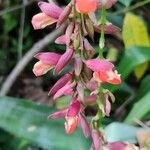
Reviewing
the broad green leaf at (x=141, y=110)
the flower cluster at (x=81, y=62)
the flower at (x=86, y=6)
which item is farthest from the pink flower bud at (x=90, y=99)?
the broad green leaf at (x=141, y=110)

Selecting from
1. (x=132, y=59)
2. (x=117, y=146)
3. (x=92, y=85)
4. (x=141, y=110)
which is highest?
(x=92, y=85)

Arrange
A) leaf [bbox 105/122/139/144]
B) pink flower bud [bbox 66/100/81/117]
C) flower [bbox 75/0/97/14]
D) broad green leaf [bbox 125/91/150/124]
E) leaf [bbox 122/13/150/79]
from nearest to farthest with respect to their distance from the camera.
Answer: flower [bbox 75/0/97/14] → pink flower bud [bbox 66/100/81/117] → leaf [bbox 105/122/139/144] → broad green leaf [bbox 125/91/150/124] → leaf [bbox 122/13/150/79]

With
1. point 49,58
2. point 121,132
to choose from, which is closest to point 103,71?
point 49,58

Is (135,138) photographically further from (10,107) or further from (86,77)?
(86,77)

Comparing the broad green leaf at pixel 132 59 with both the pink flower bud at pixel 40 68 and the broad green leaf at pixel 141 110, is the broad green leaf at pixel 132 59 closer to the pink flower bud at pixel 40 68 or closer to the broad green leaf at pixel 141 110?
the broad green leaf at pixel 141 110

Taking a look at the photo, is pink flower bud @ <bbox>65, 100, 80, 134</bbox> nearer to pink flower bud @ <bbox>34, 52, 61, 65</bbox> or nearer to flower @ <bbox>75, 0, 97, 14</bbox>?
pink flower bud @ <bbox>34, 52, 61, 65</bbox>

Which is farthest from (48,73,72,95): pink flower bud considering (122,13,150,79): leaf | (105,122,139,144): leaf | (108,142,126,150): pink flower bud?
(122,13,150,79): leaf

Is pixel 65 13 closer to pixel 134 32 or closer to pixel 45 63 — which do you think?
pixel 45 63
